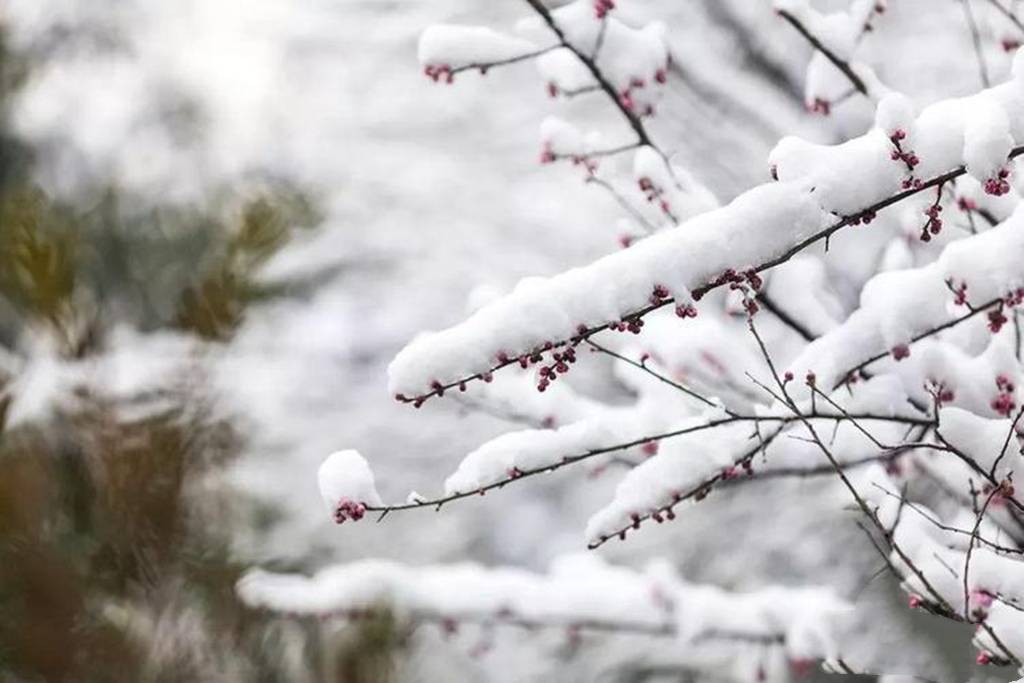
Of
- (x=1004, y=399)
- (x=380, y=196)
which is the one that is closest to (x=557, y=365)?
(x=1004, y=399)

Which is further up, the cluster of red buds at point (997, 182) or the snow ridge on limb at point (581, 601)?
the cluster of red buds at point (997, 182)

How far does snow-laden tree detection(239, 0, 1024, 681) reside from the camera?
145cm

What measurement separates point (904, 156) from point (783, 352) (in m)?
3.26

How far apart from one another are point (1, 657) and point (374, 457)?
6218 mm

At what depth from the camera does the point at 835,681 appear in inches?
204

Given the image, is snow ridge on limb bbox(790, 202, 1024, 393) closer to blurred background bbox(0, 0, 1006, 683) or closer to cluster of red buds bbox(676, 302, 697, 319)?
cluster of red buds bbox(676, 302, 697, 319)

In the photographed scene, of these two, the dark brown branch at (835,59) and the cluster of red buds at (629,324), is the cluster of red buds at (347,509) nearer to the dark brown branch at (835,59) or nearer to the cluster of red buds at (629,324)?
the cluster of red buds at (629,324)

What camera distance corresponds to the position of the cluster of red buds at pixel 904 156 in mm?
1380

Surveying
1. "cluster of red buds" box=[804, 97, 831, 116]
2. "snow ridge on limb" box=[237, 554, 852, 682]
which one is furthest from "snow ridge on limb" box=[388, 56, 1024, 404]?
"snow ridge on limb" box=[237, 554, 852, 682]

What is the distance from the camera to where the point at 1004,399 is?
77.7 inches

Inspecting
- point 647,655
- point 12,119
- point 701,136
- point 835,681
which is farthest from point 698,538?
point 12,119

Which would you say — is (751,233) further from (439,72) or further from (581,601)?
(581,601)

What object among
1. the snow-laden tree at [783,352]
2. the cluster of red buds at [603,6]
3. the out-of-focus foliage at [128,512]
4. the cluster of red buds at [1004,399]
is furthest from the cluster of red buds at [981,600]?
the cluster of red buds at [603,6]

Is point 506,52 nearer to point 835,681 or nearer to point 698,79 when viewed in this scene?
point 698,79
